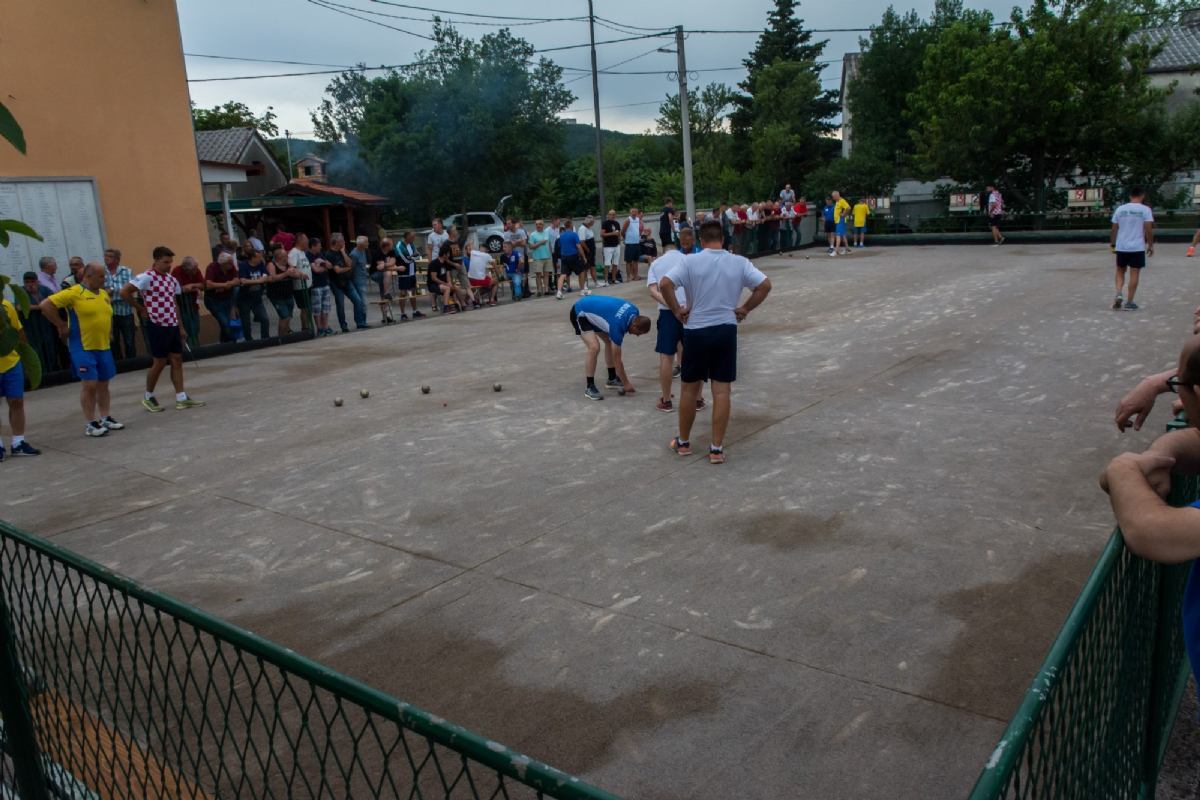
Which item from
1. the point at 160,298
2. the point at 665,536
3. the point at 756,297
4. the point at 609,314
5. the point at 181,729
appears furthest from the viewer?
the point at 160,298

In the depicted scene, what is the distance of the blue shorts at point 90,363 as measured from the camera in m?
9.22

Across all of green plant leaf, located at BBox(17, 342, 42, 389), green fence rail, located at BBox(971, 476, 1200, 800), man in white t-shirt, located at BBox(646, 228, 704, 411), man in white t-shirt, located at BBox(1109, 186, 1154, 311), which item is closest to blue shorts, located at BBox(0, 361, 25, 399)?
man in white t-shirt, located at BBox(646, 228, 704, 411)

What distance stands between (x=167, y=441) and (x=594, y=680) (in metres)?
6.60

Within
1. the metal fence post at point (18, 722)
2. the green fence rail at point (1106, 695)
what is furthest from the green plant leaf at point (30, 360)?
the green fence rail at point (1106, 695)

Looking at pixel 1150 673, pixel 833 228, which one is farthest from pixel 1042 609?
pixel 833 228

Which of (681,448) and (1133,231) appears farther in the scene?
(1133,231)

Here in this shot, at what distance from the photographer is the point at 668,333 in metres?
8.60

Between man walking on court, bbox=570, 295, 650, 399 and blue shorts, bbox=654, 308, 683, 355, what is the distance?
0.21 metres

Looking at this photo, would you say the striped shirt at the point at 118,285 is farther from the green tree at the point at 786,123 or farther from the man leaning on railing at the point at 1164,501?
the green tree at the point at 786,123

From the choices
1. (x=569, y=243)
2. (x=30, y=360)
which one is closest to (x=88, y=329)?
(x=30, y=360)

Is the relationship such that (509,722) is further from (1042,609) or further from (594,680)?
(1042,609)

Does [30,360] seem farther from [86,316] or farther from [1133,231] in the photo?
[1133,231]

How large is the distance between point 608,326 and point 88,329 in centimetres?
526

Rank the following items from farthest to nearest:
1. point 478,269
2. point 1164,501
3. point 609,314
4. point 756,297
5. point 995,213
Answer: point 995,213 < point 478,269 < point 609,314 < point 756,297 < point 1164,501
